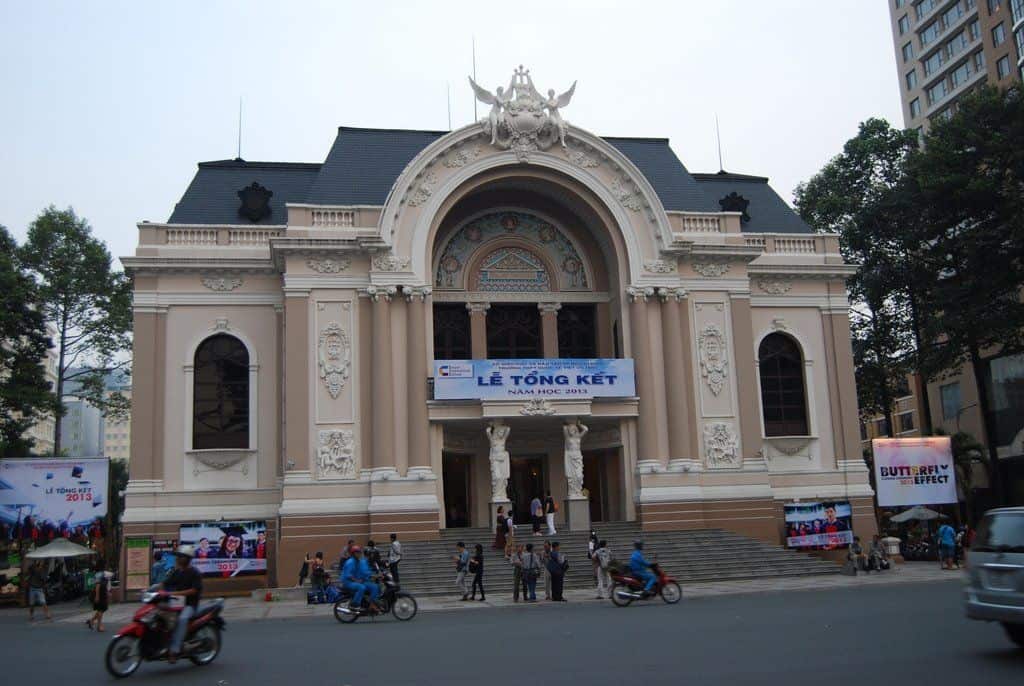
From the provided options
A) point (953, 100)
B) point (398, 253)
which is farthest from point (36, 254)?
point (953, 100)

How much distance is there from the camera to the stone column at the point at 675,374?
32406 mm

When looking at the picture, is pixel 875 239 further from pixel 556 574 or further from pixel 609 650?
pixel 609 650

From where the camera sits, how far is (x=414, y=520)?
30.0 m

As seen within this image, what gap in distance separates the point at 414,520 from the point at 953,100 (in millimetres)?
50613

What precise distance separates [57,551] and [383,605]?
14.0 meters

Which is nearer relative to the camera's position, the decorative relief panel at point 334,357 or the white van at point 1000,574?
the white van at point 1000,574

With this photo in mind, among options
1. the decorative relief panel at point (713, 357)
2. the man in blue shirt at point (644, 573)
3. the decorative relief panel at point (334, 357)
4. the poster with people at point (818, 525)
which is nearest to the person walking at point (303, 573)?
the decorative relief panel at point (334, 357)

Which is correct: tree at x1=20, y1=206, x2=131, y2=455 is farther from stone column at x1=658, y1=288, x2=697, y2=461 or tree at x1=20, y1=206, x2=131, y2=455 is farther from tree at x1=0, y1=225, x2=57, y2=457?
stone column at x1=658, y1=288, x2=697, y2=461

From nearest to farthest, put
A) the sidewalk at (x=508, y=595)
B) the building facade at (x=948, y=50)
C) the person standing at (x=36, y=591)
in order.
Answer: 1. the sidewalk at (x=508, y=595)
2. the person standing at (x=36, y=591)
3. the building facade at (x=948, y=50)

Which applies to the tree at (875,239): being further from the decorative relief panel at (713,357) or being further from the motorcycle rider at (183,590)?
the motorcycle rider at (183,590)

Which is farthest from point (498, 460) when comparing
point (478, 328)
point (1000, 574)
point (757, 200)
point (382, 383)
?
point (1000, 574)

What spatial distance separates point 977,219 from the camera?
1526 inches

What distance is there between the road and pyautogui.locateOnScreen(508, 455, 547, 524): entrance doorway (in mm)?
15382

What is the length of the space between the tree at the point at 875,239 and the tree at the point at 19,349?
110 feet
